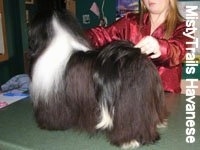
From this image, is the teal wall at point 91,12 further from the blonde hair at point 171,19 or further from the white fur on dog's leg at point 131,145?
the white fur on dog's leg at point 131,145

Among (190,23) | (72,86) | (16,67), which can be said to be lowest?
(16,67)

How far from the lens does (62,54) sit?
82 centimetres

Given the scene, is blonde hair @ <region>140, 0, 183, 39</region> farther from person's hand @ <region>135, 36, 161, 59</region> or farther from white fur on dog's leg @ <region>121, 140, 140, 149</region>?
white fur on dog's leg @ <region>121, 140, 140, 149</region>

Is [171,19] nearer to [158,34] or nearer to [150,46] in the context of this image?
[158,34]

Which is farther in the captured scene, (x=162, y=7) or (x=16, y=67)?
(x=16, y=67)


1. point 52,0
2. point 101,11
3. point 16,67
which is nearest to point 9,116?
point 52,0

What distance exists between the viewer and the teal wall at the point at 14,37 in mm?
2486

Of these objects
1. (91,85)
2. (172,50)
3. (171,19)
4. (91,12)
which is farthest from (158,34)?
(91,12)

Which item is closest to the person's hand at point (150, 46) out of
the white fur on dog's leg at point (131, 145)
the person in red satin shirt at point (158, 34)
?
the person in red satin shirt at point (158, 34)

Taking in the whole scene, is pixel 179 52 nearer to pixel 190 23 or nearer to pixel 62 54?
pixel 190 23

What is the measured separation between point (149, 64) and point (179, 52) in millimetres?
218

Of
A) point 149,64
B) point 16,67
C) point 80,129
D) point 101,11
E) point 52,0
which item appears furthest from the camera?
point 101,11

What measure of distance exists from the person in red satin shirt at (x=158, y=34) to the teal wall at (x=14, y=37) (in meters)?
1.55

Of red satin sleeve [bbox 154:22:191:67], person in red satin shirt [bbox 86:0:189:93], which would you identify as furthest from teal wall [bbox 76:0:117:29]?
red satin sleeve [bbox 154:22:191:67]
